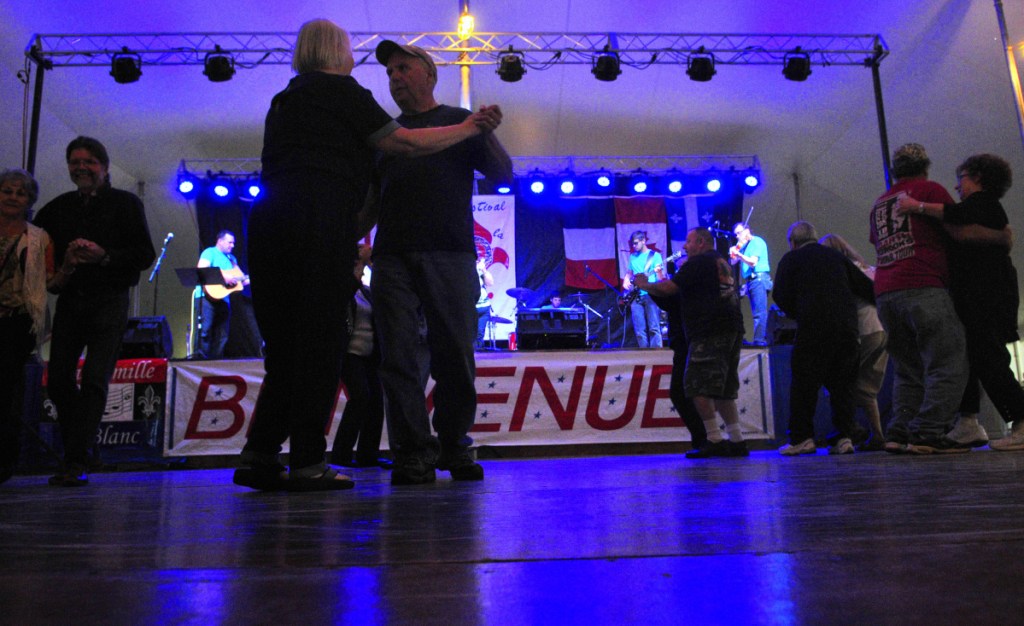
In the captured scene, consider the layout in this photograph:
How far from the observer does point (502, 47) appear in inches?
335

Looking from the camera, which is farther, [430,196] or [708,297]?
[708,297]

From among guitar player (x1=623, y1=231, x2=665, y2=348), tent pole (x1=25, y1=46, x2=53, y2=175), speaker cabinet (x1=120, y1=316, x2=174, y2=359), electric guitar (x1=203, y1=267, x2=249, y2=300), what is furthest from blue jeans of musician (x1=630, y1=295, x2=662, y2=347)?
tent pole (x1=25, y1=46, x2=53, y2=175)

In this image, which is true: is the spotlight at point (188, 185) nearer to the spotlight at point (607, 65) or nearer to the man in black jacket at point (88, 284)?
the spotlight at point (607, 65)

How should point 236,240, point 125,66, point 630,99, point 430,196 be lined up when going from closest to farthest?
point 430,196 < point 125,66 < point 630,99 < point 236,240

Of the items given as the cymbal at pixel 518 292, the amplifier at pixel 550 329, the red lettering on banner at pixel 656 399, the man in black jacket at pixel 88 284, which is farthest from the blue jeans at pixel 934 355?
the cymbal at pixel 518 292

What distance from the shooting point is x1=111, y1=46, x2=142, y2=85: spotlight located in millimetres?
7461

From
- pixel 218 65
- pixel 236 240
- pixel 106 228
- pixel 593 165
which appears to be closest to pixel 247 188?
pixel 236 240

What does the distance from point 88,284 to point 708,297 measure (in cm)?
300

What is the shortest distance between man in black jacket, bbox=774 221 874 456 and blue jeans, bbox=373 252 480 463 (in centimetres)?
224

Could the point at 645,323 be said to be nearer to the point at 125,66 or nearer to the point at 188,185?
the point at 125,66

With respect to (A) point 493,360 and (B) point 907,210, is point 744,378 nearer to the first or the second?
(A) point 493,360

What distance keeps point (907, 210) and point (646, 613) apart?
3.07 meters

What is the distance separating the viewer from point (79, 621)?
0.46 metres

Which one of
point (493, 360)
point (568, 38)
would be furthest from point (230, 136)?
point (493, 360)
